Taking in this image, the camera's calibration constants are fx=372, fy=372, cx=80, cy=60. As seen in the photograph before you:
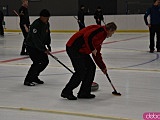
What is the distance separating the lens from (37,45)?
5.81m

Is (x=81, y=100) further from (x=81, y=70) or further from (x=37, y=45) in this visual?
(x=37, y=45)

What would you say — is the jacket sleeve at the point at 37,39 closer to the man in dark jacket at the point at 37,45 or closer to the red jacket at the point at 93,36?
the man in dark jacket at the point at 37,45

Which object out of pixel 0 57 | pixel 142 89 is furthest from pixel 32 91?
pixel 0 57

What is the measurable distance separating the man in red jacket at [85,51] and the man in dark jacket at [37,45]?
3.04ft

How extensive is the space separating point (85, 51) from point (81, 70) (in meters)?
0.26

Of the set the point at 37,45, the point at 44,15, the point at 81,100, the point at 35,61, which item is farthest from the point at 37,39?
the point at 81,100

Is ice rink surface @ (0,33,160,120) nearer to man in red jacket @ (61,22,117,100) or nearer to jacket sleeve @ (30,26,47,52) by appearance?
man in red jacket @ (61,22,117,100)

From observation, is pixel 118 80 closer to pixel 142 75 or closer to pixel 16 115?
pixel 142 75

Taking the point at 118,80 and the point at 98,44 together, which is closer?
the point at 98,44

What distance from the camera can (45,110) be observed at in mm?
4625

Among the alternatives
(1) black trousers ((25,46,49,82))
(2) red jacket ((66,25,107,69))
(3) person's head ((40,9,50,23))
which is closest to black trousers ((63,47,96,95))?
(2) red jacket ((66,25,107,69))

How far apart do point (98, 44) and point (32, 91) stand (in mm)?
1522

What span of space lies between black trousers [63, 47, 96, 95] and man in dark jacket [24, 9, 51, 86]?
0.91m

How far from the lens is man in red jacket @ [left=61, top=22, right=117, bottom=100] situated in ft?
15.8
